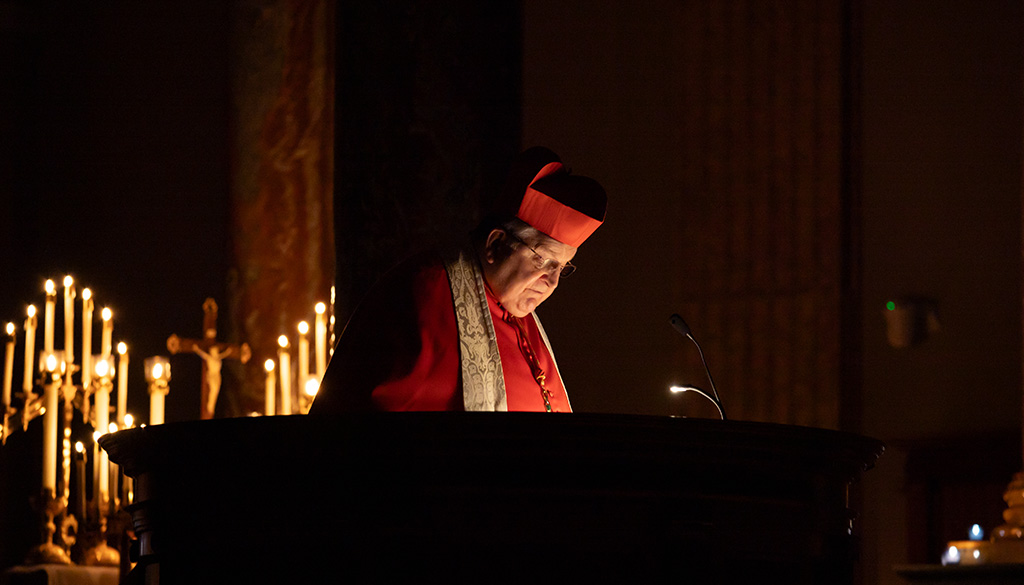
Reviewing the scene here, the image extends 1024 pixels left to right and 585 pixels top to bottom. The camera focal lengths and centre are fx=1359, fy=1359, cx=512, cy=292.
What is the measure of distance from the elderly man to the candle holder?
1.96m

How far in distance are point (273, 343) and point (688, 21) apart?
4.66 metres

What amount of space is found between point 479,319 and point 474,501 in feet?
4.20

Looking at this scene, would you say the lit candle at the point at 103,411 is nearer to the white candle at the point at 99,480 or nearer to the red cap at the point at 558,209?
the white candle at the point at 99,480

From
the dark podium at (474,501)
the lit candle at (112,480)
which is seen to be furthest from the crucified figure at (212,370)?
the dark podium at (474,501)

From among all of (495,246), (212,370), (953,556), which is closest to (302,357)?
(212,370)

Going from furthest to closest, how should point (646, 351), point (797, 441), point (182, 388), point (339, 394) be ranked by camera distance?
point (646, 351) < point (182, 388) < point (339, 394) < point (797, 441)

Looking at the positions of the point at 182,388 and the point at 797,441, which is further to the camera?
the point at 182,388

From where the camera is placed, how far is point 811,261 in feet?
27.3

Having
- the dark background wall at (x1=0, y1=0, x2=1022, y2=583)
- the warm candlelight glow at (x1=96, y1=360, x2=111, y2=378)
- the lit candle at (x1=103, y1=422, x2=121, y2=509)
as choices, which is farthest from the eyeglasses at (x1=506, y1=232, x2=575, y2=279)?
the dark background wall at (x1=0, y1=0, x2=1022, y2=583)

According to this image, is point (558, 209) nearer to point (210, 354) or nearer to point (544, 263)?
point (544, 263)

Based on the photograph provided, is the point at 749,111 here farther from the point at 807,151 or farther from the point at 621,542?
the point at 621,542

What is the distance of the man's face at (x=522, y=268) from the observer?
311 cm

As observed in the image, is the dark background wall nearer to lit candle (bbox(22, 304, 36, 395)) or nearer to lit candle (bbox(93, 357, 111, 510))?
lit candle (bbox(22, 304, 36, 395))

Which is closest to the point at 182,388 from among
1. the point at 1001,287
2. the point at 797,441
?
the point at 1001,287
